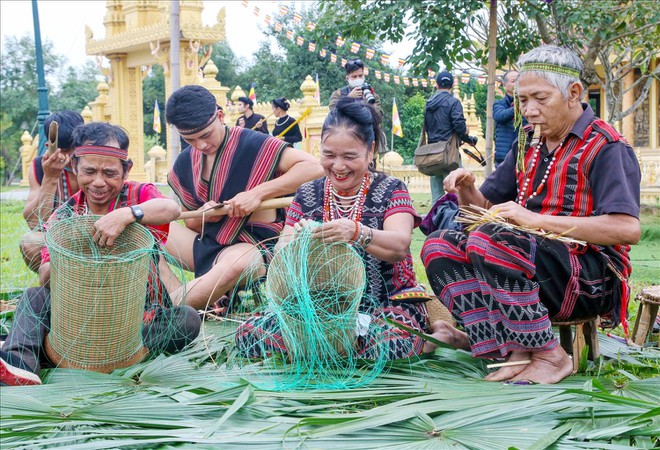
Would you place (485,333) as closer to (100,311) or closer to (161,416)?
(161,416)

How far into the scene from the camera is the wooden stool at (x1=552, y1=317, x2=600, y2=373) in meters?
3.19

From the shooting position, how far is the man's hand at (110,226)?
3.25 metres

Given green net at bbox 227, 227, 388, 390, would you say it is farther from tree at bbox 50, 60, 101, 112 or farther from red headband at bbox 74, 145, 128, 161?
tree at bbox 50, 60, 101, 112

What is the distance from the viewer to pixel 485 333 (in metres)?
3.12

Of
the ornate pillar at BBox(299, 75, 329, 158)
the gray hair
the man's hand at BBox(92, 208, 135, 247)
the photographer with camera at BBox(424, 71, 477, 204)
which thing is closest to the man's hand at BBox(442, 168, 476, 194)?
the gray hair

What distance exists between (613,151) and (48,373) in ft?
7.46

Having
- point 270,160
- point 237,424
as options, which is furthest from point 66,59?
point 237,424

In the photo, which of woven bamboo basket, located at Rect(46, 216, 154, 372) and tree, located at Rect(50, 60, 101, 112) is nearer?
woven bamboo basket, located at Rect(46, 216, 154, 372)

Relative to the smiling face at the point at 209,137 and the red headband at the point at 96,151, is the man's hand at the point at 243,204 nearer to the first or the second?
the smiling face at the point at 209,137

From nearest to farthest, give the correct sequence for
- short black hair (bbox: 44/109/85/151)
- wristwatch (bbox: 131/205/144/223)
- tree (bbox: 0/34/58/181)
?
1. wristwatch (bbox: 131/205/144/223)
2. short black hair (bbox: 44/109/85/151)
3. tree (bbox: 0/34/58/181)

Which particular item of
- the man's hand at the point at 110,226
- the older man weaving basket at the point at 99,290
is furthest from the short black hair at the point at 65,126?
the man's hand at the point at 110,226

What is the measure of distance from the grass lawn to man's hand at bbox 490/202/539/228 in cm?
56

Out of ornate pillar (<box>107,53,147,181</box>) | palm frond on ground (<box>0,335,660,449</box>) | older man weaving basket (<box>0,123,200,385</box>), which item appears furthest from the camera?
ornate pillar (<box>107,53,147,181</box>)

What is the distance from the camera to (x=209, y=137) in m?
4.23
